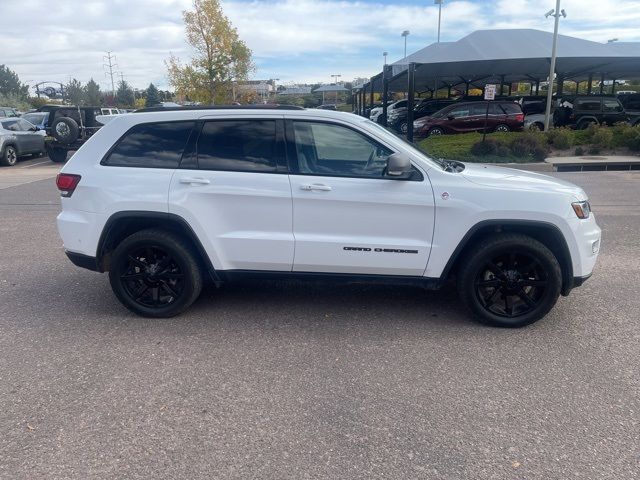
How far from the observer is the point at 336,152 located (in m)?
4.50

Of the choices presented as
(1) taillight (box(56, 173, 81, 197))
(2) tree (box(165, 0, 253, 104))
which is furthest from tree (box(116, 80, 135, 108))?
(1) taillight (box(56, 173, 81, 197))

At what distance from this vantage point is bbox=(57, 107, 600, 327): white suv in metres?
4.18

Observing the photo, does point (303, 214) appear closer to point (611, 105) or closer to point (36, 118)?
point (611, 105)

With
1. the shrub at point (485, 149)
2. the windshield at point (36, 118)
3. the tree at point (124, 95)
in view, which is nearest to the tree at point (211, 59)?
the windshield at point (36, 118)

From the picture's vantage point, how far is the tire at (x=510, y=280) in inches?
165

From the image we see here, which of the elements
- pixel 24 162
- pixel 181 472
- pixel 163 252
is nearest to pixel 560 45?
pixel 24 162

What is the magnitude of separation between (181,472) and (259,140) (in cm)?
269

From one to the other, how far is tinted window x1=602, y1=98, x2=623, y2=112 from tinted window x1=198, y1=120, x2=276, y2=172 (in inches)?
889

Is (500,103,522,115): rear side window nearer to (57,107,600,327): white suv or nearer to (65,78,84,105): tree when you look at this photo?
(57,107,600,327): white suv

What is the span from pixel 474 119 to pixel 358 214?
65.4 feet

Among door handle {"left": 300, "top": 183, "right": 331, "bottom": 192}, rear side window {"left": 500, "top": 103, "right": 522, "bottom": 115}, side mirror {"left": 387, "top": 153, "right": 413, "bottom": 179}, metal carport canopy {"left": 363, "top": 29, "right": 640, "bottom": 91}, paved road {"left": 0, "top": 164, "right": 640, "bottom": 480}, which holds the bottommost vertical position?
paved road {"left": 0, "top": 164, "right": 640, "bottom": 480}

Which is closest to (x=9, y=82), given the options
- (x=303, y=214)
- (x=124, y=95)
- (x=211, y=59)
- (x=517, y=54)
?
(x=124, y=95)

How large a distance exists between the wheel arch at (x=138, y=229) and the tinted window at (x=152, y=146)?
45 centimetres

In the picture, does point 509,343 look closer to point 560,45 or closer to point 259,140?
point 259,140
